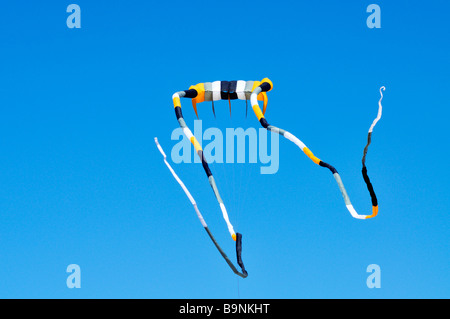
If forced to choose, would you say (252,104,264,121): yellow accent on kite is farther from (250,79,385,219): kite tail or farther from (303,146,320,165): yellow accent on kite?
(303,146,320,165): yellow accent on kite

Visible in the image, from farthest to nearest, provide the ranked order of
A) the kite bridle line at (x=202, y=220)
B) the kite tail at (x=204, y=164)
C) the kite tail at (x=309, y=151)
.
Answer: the kite tail at (x=204, y=164) < the kite bridle line at (x=202, y=220) < the kite tail at (x=309, y=151)

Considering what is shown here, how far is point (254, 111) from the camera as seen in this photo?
634 inches

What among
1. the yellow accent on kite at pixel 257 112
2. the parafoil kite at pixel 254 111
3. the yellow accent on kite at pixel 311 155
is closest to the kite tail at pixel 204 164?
the parafoil kite at pixel 254 111

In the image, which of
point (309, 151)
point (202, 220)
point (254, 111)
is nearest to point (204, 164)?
point (202, 220)

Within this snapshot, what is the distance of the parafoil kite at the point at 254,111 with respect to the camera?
46.9 feet

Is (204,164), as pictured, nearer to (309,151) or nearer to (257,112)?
(257,112)

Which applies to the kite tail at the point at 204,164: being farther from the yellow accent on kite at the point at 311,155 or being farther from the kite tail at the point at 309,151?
the yellow accent on kite at the point at 311,155

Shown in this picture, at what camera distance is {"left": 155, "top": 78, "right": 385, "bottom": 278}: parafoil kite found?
14.3 metres

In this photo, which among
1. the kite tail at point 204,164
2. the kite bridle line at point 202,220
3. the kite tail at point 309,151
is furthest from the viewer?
the kite tail at point 204,164
